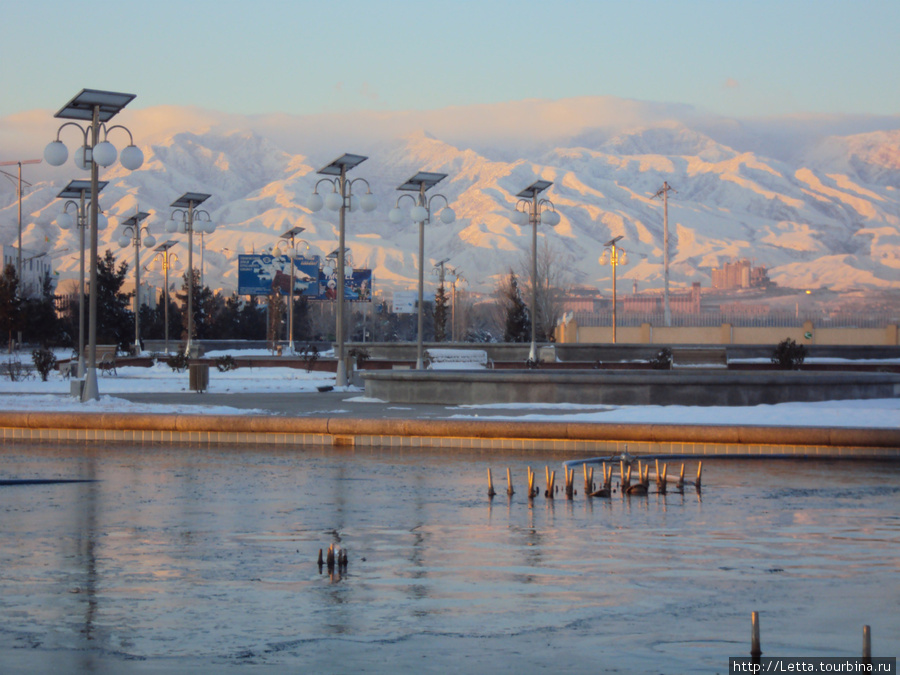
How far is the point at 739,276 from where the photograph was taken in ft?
556

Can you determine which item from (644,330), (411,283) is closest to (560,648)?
(644,330)

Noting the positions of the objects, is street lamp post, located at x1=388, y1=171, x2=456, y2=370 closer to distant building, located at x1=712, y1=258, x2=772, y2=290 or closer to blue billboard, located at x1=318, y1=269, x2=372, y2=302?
blue billboard, located at x1=318, y1=269, x2=372, y2=302

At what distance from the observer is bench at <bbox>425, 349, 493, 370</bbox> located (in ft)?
129

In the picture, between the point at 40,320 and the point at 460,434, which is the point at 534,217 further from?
the point at 40,320

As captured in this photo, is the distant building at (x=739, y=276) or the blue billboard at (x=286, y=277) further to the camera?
the distant building at (x=739, y=276)

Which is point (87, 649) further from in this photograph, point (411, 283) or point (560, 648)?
point (411, 283)

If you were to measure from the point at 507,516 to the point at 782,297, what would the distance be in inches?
5218

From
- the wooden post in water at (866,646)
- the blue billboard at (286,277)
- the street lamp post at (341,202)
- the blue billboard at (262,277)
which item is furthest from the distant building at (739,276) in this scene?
the wooden post in water at (866,646)

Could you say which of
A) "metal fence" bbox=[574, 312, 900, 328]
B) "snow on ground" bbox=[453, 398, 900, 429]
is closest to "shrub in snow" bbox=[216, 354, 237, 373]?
"snow on ground" bbox=[453, 398, 900, 429]

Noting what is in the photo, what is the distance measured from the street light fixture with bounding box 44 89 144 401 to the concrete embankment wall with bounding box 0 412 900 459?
3340 millimetres

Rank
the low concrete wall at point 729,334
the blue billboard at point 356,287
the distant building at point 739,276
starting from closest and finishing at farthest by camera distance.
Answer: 1. the low concrete wall at point 729,334
2. the blue billboard at point 356,287
3. the distant building at point 739,276

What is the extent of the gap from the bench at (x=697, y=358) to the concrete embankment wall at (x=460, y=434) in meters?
19.7

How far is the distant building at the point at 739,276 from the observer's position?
164625 millimetres

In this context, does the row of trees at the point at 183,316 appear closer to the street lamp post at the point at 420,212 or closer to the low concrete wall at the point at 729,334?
the low concrete wall at the point at 729,334
